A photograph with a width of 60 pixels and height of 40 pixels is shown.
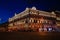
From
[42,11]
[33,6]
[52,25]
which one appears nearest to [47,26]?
[52,25]

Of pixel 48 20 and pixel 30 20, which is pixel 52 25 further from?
pixel 30 20

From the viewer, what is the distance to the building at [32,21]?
4.23m

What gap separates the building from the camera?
4230 mm

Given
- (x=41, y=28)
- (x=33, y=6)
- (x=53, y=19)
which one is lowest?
(x=41, y=28)

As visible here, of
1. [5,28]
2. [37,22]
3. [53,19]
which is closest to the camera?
[5,28]

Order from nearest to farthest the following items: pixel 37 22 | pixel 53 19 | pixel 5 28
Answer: pixel 5 28, pixel 37 22, pixel 53 19

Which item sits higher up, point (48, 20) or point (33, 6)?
point (33, 6)

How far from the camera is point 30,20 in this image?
432cm

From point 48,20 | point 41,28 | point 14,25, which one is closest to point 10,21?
point 14,25

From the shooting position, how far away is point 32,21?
14.3 feet

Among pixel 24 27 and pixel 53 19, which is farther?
pixel 53 19

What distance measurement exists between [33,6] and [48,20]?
2.40ft

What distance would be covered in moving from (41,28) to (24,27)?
56 cm

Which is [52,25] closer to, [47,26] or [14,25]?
[47,26]
